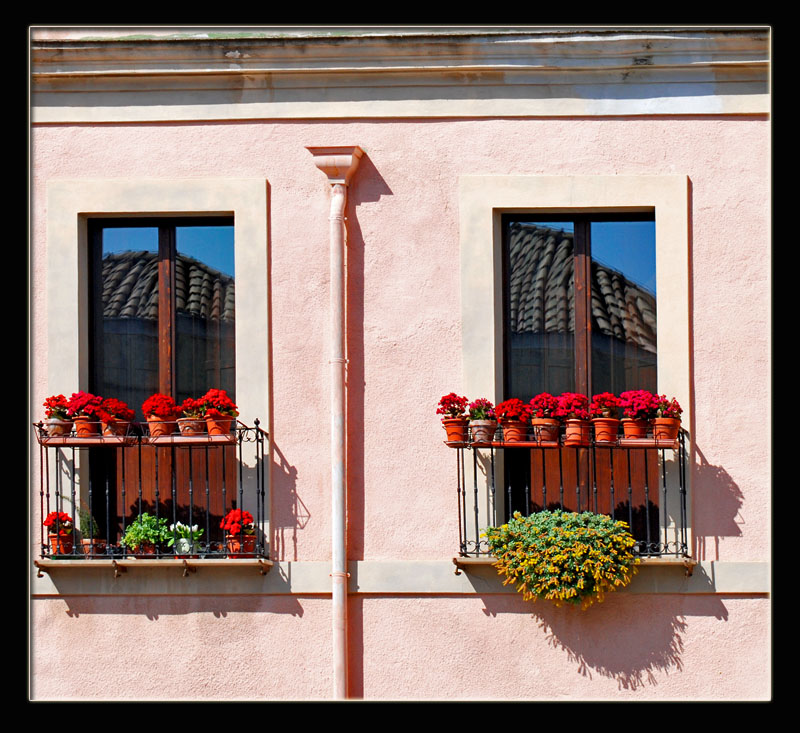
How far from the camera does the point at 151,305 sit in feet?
37.2

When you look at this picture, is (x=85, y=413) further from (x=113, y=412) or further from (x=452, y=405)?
(x=452, y=405)

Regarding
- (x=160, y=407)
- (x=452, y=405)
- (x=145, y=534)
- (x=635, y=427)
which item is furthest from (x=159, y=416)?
(x=635, y=427)

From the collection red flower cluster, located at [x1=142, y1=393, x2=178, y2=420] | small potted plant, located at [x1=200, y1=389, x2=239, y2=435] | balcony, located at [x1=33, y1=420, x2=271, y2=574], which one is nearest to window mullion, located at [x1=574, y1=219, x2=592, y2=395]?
balcony, located at [x1=33, y1=420, x2=271, y2=574]

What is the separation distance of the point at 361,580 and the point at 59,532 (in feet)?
7.58

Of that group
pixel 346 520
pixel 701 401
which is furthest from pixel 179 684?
pixel 701 401

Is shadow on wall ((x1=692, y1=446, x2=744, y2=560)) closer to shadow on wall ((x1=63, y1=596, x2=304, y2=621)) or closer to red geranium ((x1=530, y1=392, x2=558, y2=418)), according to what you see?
red geranium ((x1=530, y1=392, x2=558, y2=418))

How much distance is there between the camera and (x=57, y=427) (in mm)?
10633

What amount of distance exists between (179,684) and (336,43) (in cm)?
500

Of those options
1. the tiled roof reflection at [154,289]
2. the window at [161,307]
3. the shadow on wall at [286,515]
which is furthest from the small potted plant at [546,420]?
the tiled roof reflection at [154,289]

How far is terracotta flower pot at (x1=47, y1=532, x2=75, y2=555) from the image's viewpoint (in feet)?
35.3

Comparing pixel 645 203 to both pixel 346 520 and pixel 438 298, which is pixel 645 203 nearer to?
pixel 438 298

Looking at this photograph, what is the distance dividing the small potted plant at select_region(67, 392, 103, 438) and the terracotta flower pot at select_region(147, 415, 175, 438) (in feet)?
1.32

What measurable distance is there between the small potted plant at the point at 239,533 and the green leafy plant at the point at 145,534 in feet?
1.51

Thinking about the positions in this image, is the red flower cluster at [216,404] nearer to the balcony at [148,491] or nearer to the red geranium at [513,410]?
the balcony at [148,491]
